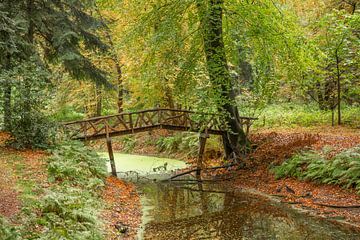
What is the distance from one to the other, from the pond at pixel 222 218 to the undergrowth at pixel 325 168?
1.70m

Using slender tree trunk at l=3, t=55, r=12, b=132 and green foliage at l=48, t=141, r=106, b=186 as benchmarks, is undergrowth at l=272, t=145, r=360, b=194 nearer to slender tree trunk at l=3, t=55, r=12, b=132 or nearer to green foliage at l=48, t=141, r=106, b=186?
green foliage at l=48, t=141, r=106, b=186

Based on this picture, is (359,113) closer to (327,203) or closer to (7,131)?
(327,203)

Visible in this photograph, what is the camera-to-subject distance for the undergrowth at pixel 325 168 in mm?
12094

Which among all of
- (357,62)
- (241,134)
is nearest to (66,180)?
(241,134)

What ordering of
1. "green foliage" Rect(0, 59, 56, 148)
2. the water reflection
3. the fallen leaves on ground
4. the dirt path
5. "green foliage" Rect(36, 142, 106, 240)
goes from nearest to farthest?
1. "green foliage" Rect(36, 142, 106, 240)
2. the dirt path
3. the fallen leaves on ground
4. the water reflection
5. "green foliage" Rect(0, 59, 56, 148)

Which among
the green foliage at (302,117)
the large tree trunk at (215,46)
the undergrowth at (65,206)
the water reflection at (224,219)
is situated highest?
the large tree trunk at (215,46)

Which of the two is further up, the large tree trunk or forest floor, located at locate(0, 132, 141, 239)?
the large tree trunk

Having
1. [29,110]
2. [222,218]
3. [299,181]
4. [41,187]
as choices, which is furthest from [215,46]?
[41,187]

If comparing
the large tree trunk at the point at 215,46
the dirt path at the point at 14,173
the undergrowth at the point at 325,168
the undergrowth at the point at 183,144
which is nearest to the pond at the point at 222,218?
the undergrowth at the point at 325,168

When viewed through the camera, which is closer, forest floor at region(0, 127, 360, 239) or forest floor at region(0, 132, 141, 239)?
forest floor at region(0, 132, 141, 239)

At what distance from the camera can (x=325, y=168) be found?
13148 mm

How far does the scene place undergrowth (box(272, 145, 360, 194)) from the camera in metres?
12.1

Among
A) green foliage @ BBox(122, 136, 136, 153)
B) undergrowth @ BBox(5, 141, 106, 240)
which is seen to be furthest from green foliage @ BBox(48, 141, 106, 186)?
green foliage @ BBox(122, 136, 136, 153)

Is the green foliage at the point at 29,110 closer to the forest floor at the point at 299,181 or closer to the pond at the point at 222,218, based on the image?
the pond at the point at 222,218
